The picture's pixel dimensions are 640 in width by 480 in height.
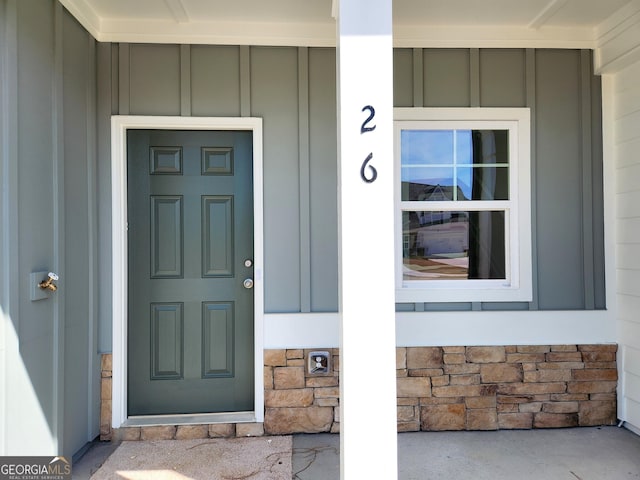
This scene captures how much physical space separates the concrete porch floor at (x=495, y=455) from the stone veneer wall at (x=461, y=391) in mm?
86

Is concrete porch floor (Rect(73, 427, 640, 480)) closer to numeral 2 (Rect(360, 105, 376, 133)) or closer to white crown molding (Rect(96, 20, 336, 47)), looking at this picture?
numeral 2 (Rect(360, 105, 376, 133))

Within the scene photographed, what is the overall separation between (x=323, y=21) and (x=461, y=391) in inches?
105

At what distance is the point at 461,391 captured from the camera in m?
2.73

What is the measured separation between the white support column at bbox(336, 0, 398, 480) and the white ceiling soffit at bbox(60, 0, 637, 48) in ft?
3.96

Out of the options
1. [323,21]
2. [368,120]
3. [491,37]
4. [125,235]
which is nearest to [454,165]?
[491,37]

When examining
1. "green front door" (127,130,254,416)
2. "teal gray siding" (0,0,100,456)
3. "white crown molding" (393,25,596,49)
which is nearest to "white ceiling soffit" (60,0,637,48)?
"white crown molding" (393,25,596,49)

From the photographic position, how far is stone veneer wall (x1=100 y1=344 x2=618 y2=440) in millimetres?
2656

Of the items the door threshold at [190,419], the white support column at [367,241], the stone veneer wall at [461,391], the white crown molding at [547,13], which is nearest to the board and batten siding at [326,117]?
the white crown molding at [547,13]

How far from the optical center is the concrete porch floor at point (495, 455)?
2258mm

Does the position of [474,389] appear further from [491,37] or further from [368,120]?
[491,37]

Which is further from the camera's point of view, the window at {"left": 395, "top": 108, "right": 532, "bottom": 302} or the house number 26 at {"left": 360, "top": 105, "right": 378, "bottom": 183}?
the window at {"left": 395, "top": 108, "right": 532, "bottom": 302}

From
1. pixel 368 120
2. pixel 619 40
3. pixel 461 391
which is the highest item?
pixel 619 40

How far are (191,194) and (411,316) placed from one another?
1.73 meters

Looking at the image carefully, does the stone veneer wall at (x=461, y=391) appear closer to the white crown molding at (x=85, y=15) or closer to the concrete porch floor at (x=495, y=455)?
the concrete porch floor at (x=495, y=455)
